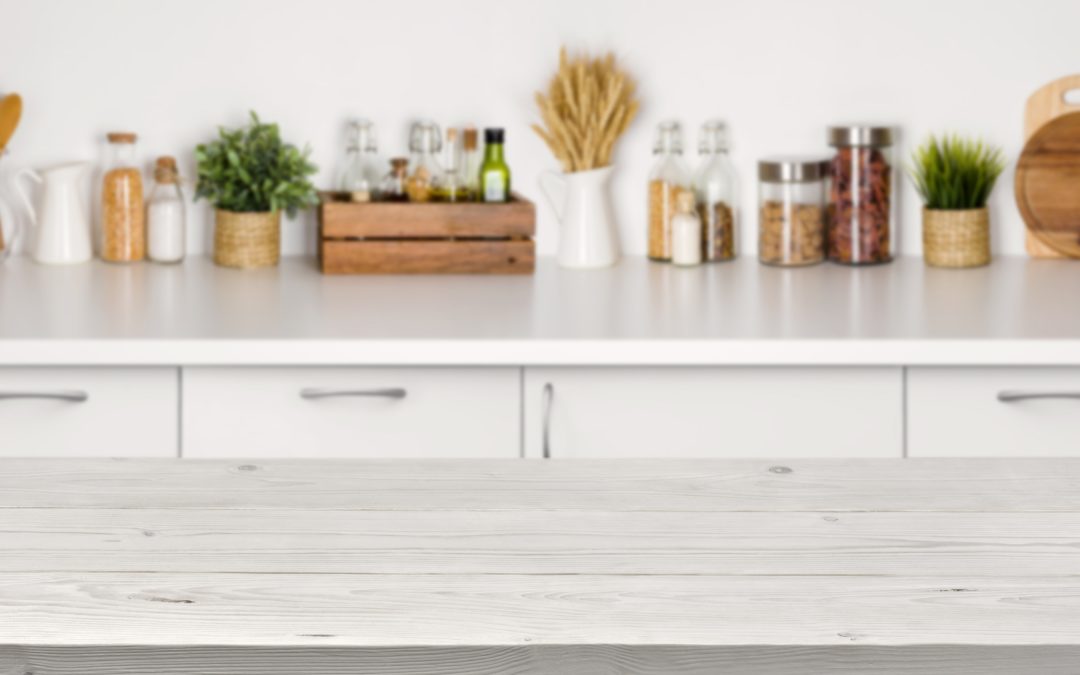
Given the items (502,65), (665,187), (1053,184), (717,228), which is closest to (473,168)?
(502,65)

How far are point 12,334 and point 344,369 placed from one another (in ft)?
1.51

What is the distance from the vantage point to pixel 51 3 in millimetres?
2842

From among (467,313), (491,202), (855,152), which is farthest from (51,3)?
(855,152)

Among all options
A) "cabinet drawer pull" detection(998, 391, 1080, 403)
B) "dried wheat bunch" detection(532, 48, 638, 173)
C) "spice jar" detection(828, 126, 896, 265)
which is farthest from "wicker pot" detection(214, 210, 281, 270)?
"cabinet drawer pull" detection(998, 391, 1080, 403)

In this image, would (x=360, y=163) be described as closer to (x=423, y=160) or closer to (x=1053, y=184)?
(x=423, y=160)

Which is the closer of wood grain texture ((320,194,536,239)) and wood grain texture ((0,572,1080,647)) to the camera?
wood grain texture ((0,572,1080,647))

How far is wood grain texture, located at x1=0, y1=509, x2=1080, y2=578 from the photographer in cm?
93

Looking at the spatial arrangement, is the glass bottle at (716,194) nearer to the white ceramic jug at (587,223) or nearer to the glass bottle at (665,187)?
the glass bottle at (665,187)

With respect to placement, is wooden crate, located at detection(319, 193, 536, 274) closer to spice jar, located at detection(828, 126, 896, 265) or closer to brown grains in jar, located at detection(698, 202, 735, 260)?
brown grains in jar, located at detection(698, 202, 735, 260)

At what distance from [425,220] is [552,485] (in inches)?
63.1

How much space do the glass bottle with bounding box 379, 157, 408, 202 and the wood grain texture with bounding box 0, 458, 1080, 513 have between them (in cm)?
164

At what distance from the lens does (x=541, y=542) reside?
98 cm

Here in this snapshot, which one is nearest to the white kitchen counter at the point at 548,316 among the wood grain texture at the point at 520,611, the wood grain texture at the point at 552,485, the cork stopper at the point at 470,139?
the cork stopper at the point at 470,139

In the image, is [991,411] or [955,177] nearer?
[991,411]
